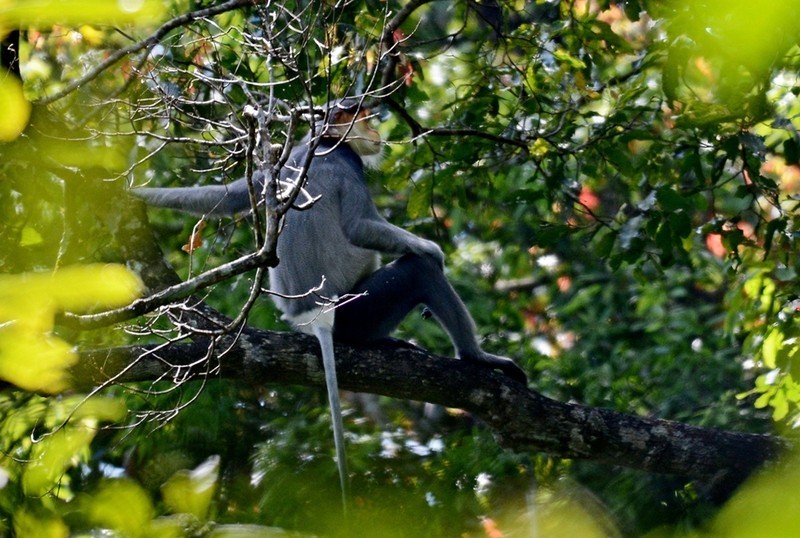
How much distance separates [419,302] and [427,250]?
30 cm

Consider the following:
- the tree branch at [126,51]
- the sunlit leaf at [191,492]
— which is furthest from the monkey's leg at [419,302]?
the sunlit leaf at [191,492]

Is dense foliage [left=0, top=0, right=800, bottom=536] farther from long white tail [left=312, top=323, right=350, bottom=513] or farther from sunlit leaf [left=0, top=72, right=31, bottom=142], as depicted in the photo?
sunlit leaf [left=0, top=72, right=31, bottom=142]

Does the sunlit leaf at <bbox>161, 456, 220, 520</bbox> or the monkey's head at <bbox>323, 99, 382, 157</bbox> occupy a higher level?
the monkey's head at <bbox>323, 99, 382, 157</bbox>

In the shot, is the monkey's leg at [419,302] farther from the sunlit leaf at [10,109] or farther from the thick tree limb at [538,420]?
the sunlit leaf at [10,109]

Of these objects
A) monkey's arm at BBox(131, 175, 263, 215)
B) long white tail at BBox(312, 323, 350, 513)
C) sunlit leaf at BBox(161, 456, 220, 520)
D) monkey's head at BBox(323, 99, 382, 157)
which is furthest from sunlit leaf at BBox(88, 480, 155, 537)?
monkey's arm at BBox(131, 175, 263, 215)

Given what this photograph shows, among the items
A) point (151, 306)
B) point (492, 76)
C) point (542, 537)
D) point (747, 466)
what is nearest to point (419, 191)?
point (492, 76)

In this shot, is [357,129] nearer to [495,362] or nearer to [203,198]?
[203,198]

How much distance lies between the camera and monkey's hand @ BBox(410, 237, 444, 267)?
4828 mm

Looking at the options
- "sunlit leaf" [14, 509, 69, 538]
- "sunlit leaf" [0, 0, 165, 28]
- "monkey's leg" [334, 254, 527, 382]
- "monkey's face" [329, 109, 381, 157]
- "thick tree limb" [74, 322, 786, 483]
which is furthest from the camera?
"monkey's leg" [334, 254, 527, 382]

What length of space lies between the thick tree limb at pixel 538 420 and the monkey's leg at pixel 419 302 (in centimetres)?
33

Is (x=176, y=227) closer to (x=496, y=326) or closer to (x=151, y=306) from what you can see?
(x=496, y=326)

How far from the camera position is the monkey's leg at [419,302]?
4828 millimetres

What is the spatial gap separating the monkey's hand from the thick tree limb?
59 cm

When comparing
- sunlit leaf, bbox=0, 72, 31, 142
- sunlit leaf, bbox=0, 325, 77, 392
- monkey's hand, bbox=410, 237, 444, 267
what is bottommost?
sunlit leaf, bbox=0, 325, 77, 392
